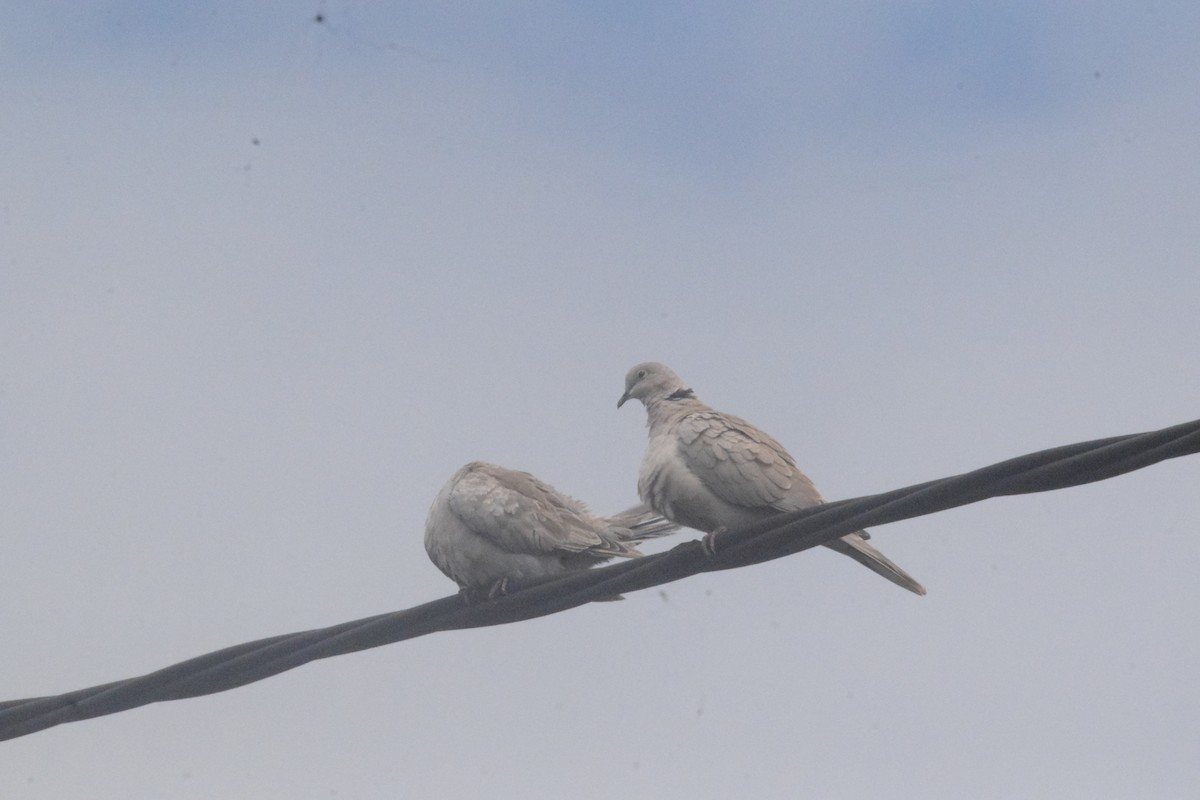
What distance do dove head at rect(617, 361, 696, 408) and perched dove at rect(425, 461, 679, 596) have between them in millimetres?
733

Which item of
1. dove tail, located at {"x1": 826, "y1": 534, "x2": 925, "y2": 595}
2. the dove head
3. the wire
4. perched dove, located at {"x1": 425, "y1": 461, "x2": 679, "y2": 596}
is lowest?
the wire

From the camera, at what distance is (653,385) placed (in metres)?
8.72

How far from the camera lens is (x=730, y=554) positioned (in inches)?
224

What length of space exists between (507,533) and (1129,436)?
12.1 ft

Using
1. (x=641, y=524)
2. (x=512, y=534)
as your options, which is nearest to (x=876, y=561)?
(x=641, y=524)

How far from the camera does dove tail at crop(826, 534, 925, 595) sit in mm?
6801

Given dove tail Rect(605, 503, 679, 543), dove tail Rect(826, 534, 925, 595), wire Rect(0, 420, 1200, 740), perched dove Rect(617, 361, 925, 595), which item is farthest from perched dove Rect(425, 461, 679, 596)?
wire Rect(0, 420, 1200, 740)

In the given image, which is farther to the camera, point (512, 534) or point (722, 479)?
point (512, 534)

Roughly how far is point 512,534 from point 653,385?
136 centimetres

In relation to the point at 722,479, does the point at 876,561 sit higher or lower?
lower

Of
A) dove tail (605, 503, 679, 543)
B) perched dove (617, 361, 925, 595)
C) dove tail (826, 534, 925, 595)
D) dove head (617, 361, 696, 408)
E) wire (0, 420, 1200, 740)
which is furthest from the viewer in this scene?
dove head (617, 361, 696, 408)

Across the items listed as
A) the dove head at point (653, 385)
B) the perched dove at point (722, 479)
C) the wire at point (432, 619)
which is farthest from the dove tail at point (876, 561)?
the dove head at point (653, 385)

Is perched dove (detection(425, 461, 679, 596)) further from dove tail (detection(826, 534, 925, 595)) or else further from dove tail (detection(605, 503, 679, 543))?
dove tail (detection(826, 534, 925, 595))

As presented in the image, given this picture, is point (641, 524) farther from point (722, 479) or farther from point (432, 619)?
point (432, 619)
